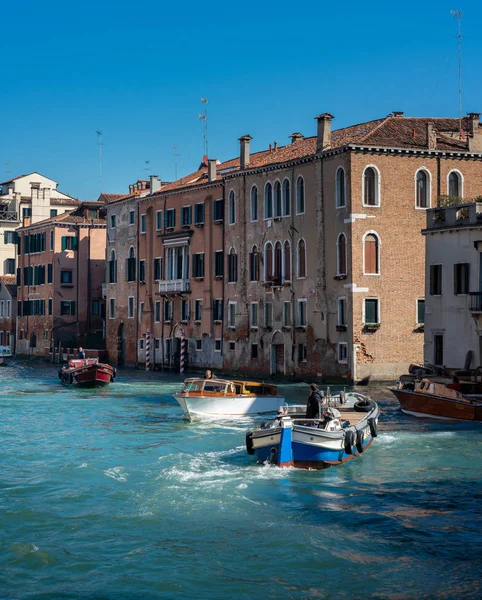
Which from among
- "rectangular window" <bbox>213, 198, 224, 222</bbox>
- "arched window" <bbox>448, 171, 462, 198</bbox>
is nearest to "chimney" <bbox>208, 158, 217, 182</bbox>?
"rectangular window" <bbox>213, 198, 224, 222</bbox>

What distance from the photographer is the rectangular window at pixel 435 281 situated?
3003 centimetres

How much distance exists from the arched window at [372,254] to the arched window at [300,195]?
3.52 m

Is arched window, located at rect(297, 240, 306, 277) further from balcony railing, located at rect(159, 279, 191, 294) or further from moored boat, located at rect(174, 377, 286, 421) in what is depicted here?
moored boat, located at rect(174, 377, 286, 421)

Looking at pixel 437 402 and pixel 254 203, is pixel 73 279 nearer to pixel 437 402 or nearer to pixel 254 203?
pixel 254 203

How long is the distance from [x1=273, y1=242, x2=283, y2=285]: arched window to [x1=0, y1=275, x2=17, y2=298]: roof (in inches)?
1245

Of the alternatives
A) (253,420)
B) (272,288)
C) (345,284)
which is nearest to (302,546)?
(253,420)

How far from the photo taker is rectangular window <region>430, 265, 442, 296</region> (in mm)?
30033

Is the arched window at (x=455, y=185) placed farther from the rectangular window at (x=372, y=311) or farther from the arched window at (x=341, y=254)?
the rectangular window at (x=372, y=311)

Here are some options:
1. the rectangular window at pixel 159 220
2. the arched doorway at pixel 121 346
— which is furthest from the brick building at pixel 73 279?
the rectangular window at pixel 159 220

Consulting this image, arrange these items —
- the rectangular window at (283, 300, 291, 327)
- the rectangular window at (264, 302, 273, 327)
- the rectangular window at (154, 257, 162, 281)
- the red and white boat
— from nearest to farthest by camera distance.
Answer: the red and white boat → the rectangular window at (283, 300, 291, 327) → the rectangular window at (264, 302, 273, 327) → the rectangular window at (154, 257, 162, 281)

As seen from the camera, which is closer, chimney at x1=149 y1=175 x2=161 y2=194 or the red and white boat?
the red and white boat

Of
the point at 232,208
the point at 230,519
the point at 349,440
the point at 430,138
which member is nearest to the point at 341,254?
the point at 430,138

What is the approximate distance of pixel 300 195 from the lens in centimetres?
3872

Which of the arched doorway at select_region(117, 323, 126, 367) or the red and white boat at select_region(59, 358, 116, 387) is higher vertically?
the arched doorway at select_region(117, 323, 126, 367)
